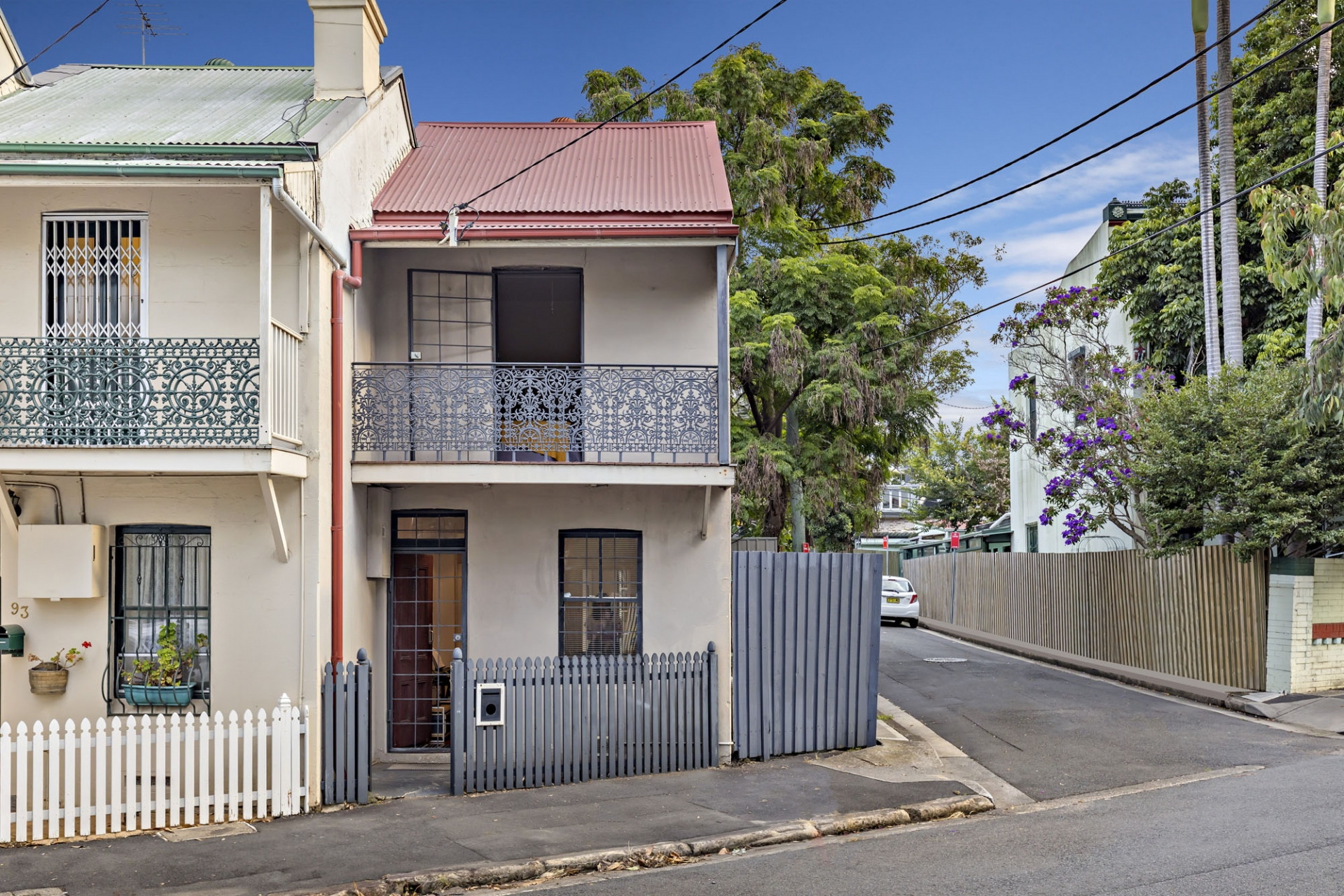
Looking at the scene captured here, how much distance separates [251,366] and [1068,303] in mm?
15829

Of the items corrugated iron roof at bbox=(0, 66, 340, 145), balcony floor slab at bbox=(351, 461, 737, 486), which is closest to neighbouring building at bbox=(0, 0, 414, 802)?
corrugated iron roof at bbox=(0, 66, 340, 145)

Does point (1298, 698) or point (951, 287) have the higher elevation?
point (951, 287)

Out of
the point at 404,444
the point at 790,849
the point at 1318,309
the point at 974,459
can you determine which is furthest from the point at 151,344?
the point at 974,459

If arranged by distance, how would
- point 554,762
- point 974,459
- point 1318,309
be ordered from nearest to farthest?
point 554,762 → point 1318,309 → point 974,459

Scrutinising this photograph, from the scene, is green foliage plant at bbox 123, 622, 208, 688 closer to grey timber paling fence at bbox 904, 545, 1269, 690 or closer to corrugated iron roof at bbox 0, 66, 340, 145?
corrugated iron roof at bbox 0, 66, 340, 145

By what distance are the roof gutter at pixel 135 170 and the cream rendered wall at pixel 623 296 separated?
9.65 ft

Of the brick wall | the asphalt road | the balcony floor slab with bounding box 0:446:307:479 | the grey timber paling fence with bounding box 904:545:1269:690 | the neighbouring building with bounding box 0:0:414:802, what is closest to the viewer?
the asphalt road

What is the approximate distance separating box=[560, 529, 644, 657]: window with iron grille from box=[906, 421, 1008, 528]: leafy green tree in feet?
103

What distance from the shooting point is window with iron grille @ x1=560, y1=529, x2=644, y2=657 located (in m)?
12.5

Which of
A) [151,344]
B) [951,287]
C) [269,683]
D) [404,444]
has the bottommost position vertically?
[269,683]

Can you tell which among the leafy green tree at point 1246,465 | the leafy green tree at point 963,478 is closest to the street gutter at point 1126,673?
the leafy green tree at point 1246,465

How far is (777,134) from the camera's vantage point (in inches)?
941

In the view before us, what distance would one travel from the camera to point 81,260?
10758 mm

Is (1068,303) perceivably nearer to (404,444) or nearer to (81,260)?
(404,444)
